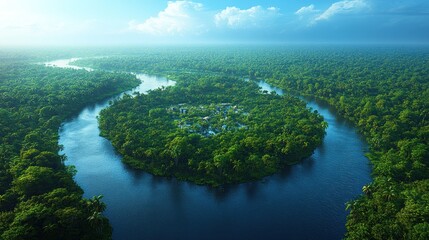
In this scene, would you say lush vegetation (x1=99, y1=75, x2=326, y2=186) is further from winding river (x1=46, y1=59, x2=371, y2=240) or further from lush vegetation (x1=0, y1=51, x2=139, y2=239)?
lush vegetation (x1=0, y1=51, x2=139, y2=239)

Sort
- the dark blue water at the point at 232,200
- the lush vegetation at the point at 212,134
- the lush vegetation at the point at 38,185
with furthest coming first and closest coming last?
the lush vegetation at the point at 212,134 < the dark blue water at the point at 232,200 < the lush vegetation at the point at 38,185

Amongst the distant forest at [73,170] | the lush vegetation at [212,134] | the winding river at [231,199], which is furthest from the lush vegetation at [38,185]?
the lush vegetation at [212,134]

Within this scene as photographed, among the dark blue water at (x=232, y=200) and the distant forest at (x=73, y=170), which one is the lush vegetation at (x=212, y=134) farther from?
the distant forest at (x=73, y=170)

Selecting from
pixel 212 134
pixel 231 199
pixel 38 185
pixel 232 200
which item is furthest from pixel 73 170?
pixel 212 134

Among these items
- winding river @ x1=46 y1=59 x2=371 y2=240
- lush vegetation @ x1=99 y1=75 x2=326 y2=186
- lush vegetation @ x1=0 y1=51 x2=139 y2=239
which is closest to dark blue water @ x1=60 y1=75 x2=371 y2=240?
winding river @ x1=46 y1=59 x2=371 y2=240

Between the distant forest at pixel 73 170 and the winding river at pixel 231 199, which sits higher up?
the distant forest at pixel 73 170

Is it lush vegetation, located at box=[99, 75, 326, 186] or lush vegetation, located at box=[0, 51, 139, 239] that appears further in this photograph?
lush vegetation, located at box=[99, 75, 326, 186]

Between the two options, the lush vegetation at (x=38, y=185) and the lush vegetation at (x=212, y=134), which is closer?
the lush vegetation at (x=38, y=185)

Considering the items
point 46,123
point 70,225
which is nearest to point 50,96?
point 46,123
